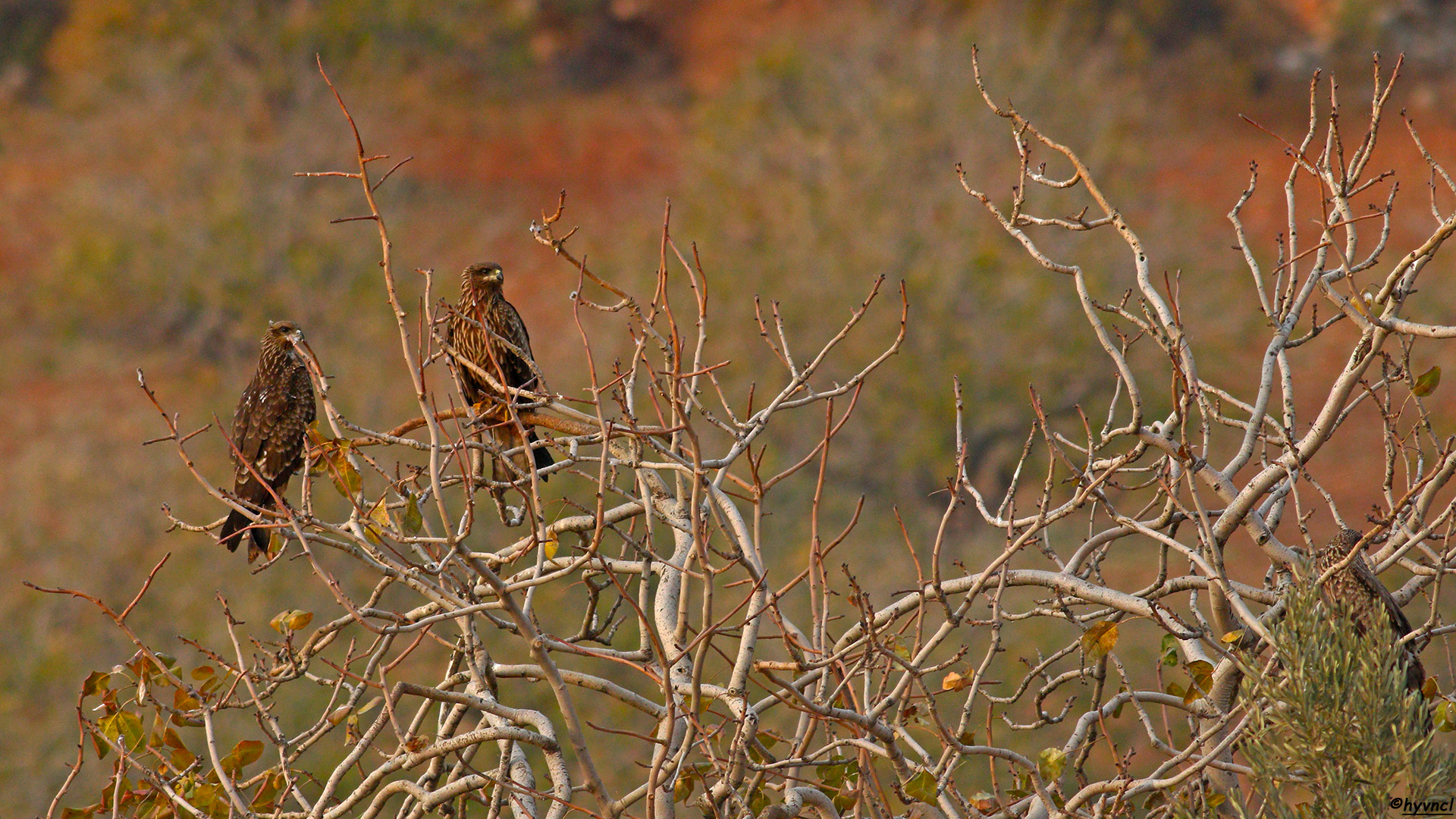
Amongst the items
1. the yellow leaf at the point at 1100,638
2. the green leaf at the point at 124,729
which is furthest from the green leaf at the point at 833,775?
the green leaf at the point at 124,729

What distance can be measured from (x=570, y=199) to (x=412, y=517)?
2828cm

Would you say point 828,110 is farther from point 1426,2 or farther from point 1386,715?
point 1386,715

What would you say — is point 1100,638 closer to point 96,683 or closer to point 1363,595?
point 1363,595

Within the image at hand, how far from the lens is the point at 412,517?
2957 mm

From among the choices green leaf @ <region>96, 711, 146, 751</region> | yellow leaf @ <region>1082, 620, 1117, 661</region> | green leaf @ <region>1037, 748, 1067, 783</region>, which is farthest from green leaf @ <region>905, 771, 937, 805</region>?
green leaf @ <region>96, 711, 146, 751</region>

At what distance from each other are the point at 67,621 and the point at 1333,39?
25246mm

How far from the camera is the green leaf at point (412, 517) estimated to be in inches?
114

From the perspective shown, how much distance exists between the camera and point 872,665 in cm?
297

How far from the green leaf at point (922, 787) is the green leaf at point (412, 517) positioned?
1075 mm

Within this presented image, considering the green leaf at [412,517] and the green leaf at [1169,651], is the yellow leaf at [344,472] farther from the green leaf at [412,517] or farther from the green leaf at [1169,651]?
the green leaf at [1169,651]

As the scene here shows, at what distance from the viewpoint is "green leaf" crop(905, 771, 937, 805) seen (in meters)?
2.73

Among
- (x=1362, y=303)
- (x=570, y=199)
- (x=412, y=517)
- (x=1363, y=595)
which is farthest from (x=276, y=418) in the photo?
(x=570, y=199)

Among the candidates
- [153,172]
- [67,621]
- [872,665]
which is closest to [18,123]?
[153,172]

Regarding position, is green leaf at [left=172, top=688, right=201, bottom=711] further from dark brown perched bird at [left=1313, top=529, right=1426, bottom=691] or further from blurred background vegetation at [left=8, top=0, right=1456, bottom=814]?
blurred background vegetation at [left=8, top=0, right=1456, bottom=814]
